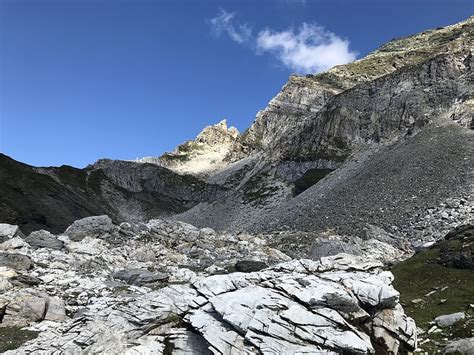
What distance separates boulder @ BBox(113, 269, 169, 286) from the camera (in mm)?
31000

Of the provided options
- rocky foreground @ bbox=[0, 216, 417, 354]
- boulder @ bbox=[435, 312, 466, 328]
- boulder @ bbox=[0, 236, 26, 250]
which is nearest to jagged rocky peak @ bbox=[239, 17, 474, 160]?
boulder @ bbox=[0, 236, 26, 250]

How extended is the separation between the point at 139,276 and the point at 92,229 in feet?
56.4

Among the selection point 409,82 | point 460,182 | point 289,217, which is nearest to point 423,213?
point 460,182

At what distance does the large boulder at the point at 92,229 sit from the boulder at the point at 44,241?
4202 millimetres

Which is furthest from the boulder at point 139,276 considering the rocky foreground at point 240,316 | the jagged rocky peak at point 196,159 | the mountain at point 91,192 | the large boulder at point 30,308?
the jagged rocky peak at point 196,159

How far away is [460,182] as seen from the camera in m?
54.8

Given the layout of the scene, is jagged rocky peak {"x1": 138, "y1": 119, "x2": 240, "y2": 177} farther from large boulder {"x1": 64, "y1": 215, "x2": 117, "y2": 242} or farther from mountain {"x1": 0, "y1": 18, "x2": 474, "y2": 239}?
large boulder {"x1": 64, "y1": 215, "x2": 117, "y2": 242}

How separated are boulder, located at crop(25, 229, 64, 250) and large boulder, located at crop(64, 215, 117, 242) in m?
4.20

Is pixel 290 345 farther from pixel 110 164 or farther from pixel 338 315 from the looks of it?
pixel 110 164

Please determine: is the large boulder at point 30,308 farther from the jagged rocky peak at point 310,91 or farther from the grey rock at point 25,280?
the jagged rocky peak at point 310,91

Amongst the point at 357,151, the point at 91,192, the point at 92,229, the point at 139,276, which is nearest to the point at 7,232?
the point at 92,229

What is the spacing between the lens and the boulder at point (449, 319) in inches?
827

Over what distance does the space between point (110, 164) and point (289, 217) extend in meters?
102

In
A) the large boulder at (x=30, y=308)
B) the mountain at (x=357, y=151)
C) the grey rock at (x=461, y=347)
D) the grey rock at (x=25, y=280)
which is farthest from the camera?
the mountain at (x=357, y=151)
